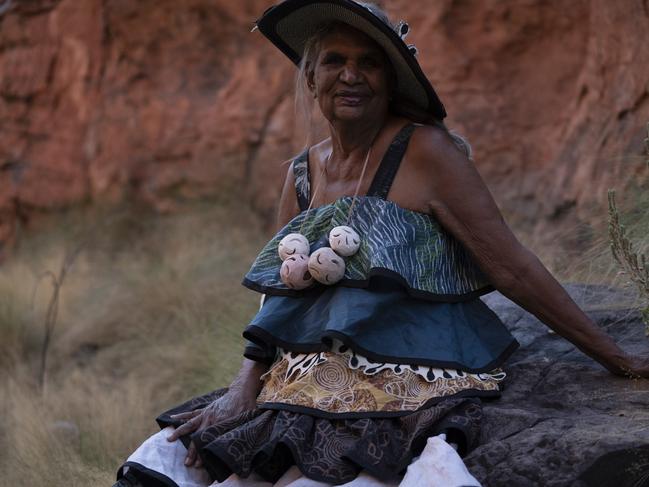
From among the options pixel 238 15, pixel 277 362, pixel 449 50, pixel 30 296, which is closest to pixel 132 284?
pixel 30 296

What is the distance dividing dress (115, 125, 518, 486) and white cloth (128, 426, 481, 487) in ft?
0.10

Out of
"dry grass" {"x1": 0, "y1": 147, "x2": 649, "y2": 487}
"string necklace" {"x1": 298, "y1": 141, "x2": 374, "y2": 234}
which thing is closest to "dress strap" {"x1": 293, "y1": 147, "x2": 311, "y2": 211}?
"string necklace" {"x1": 298, "y1": 141, "x2": 374, "y2": 234}

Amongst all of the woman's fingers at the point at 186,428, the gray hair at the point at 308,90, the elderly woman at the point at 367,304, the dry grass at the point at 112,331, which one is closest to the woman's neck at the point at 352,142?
the elderly woman at the point at 367,304

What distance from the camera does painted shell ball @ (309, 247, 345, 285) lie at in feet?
10.3

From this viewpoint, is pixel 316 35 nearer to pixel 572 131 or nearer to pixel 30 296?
pixel 572 131

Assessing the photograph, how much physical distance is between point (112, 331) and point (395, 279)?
4.73 m

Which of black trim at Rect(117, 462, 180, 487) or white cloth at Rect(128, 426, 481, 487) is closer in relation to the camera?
white cloth at Rect(128, 426, 481, 487)

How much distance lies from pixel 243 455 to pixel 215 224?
18.8ft

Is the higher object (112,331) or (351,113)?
(351,113)

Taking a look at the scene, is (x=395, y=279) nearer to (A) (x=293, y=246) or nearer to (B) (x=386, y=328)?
(B) (x=386, y=328)

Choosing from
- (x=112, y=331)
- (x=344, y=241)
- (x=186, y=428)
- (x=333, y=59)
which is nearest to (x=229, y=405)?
(x=186, y=428)

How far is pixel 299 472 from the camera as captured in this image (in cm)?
293

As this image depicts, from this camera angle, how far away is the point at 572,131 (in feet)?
21.8

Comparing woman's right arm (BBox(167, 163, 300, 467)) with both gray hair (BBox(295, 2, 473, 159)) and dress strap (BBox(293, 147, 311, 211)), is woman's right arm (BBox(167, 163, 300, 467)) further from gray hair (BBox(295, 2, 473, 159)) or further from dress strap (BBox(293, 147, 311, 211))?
gray hair (BBox(295, 2, 473, 159))
